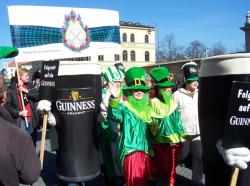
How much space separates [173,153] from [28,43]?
2.31m

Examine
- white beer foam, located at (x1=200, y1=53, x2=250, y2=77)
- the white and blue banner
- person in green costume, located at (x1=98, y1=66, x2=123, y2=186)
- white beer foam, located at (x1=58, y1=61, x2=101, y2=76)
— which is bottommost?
person in green costume, located at (x1=98, y1=66, x2=123, y2=186)

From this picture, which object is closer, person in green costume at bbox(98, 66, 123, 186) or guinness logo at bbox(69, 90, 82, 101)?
guinness logo at bbox(69, 90, 82, 101)

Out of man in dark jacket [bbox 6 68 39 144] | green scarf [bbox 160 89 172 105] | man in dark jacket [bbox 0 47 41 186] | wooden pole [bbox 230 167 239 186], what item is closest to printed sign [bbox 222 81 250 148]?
wooden pole [bbox 230 167 239 186]

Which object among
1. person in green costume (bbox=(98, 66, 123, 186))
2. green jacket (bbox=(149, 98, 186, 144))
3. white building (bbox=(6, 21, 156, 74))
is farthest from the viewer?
white building (bbox=(6, 21, 156, 74))

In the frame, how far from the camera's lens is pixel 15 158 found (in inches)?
93.2

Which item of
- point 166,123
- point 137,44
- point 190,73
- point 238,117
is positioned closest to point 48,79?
point 166,123

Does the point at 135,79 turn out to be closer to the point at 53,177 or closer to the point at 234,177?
the point at 234,177

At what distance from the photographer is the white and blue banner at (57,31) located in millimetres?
4890

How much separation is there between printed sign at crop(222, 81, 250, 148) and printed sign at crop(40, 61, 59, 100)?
2587 millimetres

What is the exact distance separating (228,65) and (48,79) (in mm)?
2555

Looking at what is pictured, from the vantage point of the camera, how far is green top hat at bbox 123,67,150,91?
4113 mm

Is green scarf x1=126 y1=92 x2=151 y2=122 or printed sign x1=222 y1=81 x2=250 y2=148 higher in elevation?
printed sign x1=222 y1=81 x2=250 y2=148

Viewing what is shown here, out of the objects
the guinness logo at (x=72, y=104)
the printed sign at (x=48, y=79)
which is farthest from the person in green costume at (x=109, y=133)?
the printed sign at (x=48, y=79)

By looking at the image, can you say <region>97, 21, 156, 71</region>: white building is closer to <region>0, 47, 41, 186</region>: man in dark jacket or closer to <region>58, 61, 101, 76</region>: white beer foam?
<region>58, 61, 101, 76</region>: white beer foam
